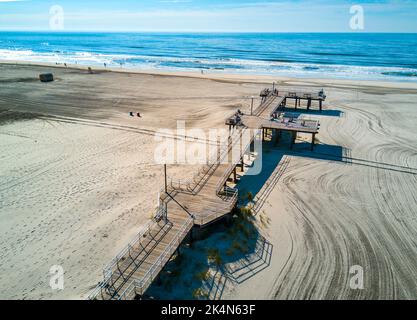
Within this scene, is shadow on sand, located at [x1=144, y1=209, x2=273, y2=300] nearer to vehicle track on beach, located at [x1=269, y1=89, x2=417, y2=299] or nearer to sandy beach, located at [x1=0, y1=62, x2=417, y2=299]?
sandy beach, located at [x1=0, y1=62, x2=417, y2=299]

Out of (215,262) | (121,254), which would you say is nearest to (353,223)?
(215,262)

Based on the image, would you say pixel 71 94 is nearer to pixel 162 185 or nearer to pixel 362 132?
pixel 162 185

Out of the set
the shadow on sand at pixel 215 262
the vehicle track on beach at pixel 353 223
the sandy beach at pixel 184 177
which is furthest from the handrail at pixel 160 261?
the vehicle track on beach at pixel 353 223

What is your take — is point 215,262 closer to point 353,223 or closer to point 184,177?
point 353,223

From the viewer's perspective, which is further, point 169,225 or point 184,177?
point 184,177

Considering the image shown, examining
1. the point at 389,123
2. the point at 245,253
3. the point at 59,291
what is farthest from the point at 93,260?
the point at 389,123

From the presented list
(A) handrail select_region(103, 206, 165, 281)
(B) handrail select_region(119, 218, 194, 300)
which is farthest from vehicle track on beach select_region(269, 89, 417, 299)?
(A) handrail select_region(103, 206, 165, 281)
